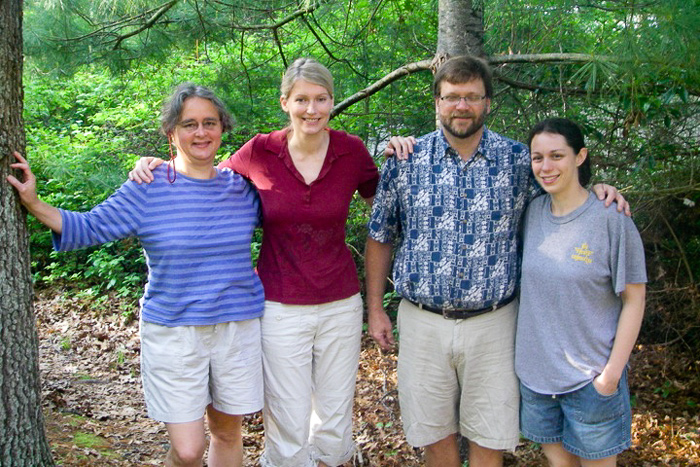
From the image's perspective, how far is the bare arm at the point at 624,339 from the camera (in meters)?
2.47

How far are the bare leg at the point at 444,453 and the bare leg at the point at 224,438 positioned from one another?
899 millimetres

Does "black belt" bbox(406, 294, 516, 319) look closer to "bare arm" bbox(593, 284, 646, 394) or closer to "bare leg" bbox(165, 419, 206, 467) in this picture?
"bare arm" bbox(593, 284, 646, 394)

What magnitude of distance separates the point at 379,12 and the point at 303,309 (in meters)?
3.27

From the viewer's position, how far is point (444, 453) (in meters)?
3.03

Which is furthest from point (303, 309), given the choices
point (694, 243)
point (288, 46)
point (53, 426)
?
point (288, 46)

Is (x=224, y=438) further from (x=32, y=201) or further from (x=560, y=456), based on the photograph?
(x=560, y=456)

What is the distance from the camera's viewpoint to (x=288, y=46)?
22.7ft

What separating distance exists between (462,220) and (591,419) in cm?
95

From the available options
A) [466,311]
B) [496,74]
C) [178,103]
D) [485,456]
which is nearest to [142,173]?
[178,103]

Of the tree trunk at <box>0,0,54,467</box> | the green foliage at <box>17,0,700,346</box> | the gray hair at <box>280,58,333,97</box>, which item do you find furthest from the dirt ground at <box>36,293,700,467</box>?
the gray hair at <box>280,58,333,97</box>

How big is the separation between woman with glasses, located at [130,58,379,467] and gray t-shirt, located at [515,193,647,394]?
0.89 m

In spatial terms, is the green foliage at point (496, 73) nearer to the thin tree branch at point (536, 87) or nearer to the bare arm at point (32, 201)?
the thin tree branch at point (536, 87)

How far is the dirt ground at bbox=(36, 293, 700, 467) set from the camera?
409 cm

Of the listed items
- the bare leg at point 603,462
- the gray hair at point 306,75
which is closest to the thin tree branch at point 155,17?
the gray hair at point 306,75
